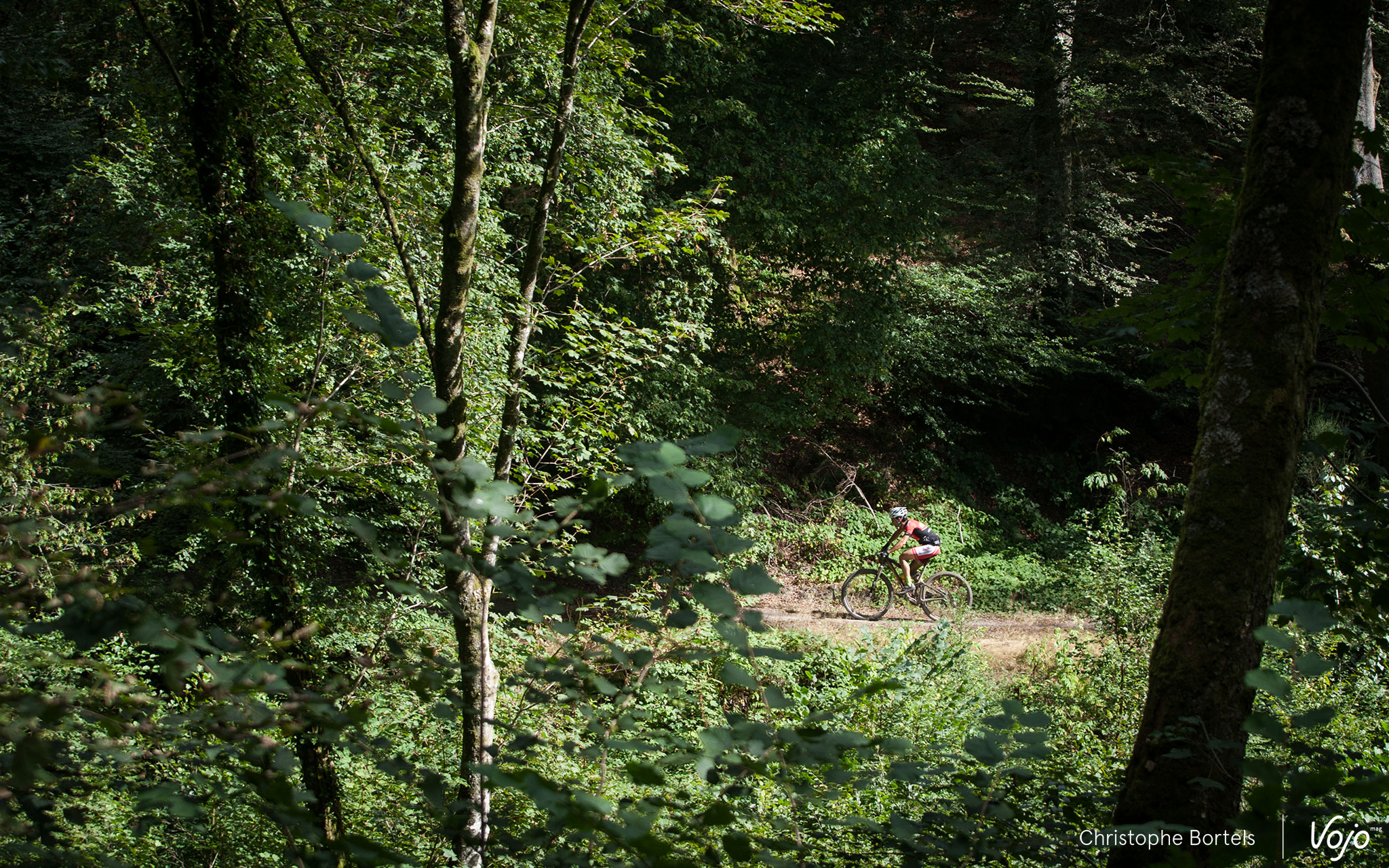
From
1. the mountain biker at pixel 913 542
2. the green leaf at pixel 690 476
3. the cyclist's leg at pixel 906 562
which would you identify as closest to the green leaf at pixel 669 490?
the green leaf at pixel 690 476

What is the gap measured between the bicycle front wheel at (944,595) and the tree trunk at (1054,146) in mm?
5406

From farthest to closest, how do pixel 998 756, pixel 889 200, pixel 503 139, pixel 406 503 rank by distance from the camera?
pixel 889 200 < pixel 503 139 < pixel 406 503 < pixel 998 756

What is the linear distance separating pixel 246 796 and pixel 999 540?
475 inches

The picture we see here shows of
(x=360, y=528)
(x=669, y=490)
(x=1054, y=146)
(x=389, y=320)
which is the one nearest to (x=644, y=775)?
(x=669, y=490)

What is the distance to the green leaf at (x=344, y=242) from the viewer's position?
3.27 ft

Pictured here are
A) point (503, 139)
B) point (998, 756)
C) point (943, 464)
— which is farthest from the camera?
point (943, 464)

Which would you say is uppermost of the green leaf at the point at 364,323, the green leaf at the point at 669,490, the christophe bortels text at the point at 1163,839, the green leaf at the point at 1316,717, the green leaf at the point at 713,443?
the green leaf at the point at 364,323

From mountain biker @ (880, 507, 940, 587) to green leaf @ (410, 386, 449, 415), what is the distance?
30.4 ft

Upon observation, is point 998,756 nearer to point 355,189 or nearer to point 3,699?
point 3,699

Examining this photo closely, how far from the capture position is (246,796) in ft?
5.22

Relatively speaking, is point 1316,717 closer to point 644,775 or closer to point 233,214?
point 644,775

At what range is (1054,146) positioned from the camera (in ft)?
42.5

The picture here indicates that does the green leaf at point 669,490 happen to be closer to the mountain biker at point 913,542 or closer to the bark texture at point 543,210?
Result: the bark texture at point 543,210

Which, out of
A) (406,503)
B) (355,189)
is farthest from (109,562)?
(355,189)
